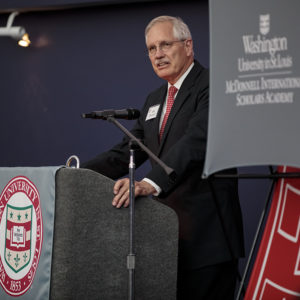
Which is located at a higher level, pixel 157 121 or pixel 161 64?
pixel 161 64

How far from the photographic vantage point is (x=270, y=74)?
1588 millimetres

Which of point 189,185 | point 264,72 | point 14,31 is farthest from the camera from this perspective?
point 14,31

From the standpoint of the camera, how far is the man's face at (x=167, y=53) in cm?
254

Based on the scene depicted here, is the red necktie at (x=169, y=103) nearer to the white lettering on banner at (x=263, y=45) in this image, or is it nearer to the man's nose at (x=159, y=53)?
the man's nose at (x=159, y=53)

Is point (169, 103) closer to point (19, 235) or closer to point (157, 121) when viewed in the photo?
point (157, 121)

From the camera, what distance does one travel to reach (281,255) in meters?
1.69

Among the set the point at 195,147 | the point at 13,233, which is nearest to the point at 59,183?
the point at 13,233

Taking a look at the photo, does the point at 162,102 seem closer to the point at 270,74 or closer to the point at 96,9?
the point at 270,74

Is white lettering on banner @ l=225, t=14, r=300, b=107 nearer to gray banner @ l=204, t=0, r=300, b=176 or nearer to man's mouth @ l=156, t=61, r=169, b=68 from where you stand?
gray banner @ l=204, t=0, r=300, b=176

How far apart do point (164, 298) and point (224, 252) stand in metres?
0.31

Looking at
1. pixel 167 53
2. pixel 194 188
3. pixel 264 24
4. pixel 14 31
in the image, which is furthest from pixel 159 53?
pixel 14 31

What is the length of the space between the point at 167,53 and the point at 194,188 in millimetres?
640

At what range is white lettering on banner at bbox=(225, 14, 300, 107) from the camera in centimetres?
157

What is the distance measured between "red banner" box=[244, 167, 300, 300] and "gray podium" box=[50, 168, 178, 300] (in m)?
0.44
